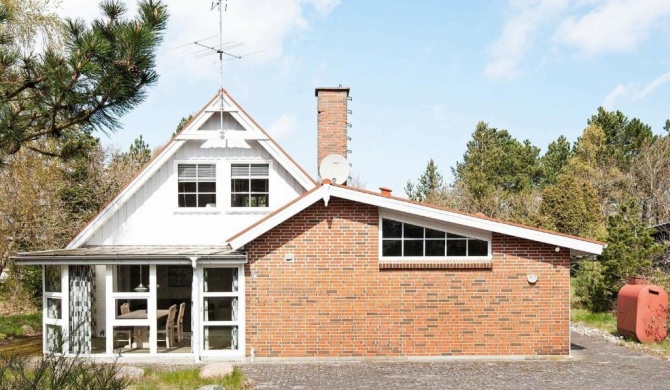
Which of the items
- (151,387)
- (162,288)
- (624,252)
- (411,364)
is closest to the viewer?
(151,387)

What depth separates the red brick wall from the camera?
13305 millimetres

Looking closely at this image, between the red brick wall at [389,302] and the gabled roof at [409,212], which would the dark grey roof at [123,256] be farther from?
the red brick wall at [389,302]

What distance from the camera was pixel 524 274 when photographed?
13312 mm

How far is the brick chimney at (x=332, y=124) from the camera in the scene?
16.7 m

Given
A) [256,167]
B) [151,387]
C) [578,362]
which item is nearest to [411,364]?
[578,362]

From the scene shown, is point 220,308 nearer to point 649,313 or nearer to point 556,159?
point 649,313

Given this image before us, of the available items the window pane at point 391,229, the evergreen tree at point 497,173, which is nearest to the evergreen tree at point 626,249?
the window pane at point 391,229

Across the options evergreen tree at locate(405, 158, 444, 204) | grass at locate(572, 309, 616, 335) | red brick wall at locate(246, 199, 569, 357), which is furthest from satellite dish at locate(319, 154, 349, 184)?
evergreen tree at locate(405, 158, 444, 204)

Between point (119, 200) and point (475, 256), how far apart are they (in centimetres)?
897

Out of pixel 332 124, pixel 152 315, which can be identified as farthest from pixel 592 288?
pixel 152 315

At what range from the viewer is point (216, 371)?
11.1 meters

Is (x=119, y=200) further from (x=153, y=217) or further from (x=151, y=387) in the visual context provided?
(x=151, y=387)

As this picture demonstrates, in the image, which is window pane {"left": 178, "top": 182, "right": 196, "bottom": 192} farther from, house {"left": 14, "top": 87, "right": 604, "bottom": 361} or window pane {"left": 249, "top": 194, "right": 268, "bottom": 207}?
house {"left": 14, "top": 87, "right": 604, "bottom": 361}

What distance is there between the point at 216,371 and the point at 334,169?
211 inches
